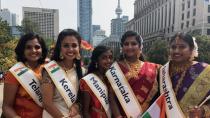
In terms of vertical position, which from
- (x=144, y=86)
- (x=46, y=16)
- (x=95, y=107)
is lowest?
(x=95, y=107)

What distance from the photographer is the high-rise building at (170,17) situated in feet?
193

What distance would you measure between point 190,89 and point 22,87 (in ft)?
5.80

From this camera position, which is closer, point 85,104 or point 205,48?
Result: point 85,104

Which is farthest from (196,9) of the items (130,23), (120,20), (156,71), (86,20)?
(120,20)

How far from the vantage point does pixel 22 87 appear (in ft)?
11.2

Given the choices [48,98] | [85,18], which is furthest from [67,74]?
[85,18]

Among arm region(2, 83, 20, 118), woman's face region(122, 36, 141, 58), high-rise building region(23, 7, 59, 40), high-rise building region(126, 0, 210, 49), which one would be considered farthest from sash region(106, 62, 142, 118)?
high-rise building region(23, 7, 59, 40)

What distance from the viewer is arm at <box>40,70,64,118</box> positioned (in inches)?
128

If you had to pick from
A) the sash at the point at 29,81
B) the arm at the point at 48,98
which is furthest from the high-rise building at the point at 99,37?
the arm at the point at 48,98

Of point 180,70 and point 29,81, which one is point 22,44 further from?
point 180,70

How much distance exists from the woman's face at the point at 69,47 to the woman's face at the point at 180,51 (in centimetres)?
106

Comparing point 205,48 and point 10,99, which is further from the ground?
point 10,99

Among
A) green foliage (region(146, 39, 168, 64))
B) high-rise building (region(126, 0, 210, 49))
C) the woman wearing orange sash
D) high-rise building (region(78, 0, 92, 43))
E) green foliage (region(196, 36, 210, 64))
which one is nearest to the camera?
the woman wearing orange sash

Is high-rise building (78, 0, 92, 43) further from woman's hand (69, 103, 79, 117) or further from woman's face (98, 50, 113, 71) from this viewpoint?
woman's hand (69, 103, 79, 117)
